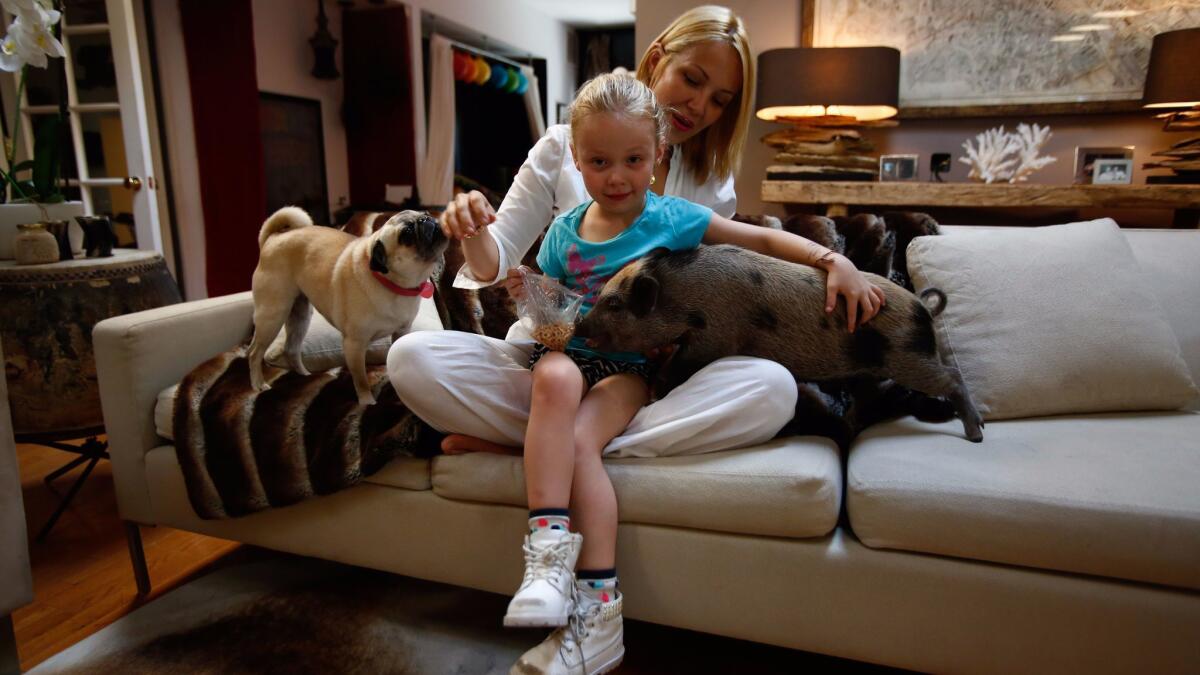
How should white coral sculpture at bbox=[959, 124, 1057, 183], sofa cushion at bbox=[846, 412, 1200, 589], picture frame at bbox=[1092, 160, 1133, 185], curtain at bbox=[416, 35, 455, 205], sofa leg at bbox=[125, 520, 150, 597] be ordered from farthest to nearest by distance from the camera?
curtain at bbox=[416, 35, 455, 205], white coral sculpture at bbox=[959, 124, 1057, 183], picture frame at bbox=[1092, 160, 1133, 185], sofa leg at bbox=[125, 520, 150, 597], sofa cushion at bbox=[846, 412, 1200, 589]

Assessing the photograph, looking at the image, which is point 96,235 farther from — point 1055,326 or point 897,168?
point 897,168

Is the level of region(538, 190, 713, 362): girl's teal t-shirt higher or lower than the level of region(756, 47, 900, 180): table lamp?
lower

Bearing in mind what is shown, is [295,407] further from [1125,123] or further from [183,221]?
[1125,123]

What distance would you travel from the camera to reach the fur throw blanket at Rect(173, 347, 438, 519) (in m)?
1.32

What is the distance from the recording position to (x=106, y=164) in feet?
9.52

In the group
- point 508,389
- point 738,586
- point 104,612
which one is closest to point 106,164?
point 104,612

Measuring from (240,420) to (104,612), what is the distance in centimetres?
54

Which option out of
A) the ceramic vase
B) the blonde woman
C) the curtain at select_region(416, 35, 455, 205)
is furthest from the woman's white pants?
the curtain at select_region(416, 35, 455, 205)

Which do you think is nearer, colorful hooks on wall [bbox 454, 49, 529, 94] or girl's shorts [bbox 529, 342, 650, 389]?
girl's shorts [bbox 529, 342, 650, 389]

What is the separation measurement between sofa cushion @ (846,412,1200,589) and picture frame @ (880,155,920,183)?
172 centimetres

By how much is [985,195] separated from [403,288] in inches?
83.4

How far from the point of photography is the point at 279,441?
134 cm

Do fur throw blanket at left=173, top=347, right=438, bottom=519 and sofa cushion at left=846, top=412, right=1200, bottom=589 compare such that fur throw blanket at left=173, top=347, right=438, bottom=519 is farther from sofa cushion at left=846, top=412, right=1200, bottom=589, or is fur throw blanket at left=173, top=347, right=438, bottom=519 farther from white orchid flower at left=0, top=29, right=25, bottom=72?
white orchid flower at left=0, top=29, right=25, bottom=72

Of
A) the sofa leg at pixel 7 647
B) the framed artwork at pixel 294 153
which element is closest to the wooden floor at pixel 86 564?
the sofa leg at pixel 7 647
